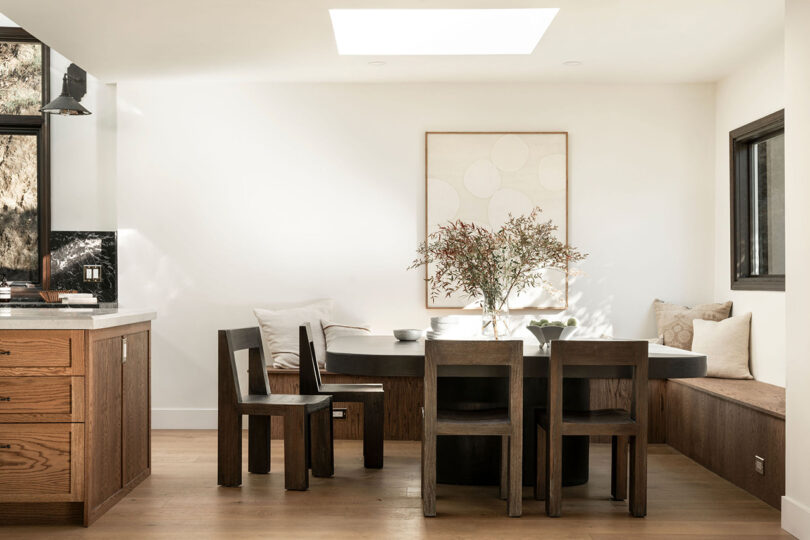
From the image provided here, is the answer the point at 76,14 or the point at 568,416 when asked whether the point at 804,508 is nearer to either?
the point at 568,416

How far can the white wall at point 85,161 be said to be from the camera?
233 inches

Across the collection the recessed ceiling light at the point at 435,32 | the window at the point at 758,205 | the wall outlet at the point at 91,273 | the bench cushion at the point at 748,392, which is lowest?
the bench cushion at the point at 748,392

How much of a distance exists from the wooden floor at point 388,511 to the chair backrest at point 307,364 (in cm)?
49

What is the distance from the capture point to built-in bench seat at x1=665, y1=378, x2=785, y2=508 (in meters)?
3.82

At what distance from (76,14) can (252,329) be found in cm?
191

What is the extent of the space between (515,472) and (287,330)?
2.52 m

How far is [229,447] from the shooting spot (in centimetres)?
412

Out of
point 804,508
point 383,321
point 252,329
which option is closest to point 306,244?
point 383,321

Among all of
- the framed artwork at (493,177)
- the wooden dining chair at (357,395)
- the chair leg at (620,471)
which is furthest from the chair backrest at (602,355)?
the framed artwork at (493,177)

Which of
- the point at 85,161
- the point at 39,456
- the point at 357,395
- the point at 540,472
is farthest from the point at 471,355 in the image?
the point at 85,161

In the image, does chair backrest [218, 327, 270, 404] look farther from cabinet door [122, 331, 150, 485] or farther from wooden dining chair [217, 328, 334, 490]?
cabinet door [122, 331, 150, 485]

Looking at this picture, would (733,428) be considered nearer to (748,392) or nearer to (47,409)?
(748,392)

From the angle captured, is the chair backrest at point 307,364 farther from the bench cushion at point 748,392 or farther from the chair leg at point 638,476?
the bench cushion at point 748,392

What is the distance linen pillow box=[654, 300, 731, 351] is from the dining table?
4.97ft
